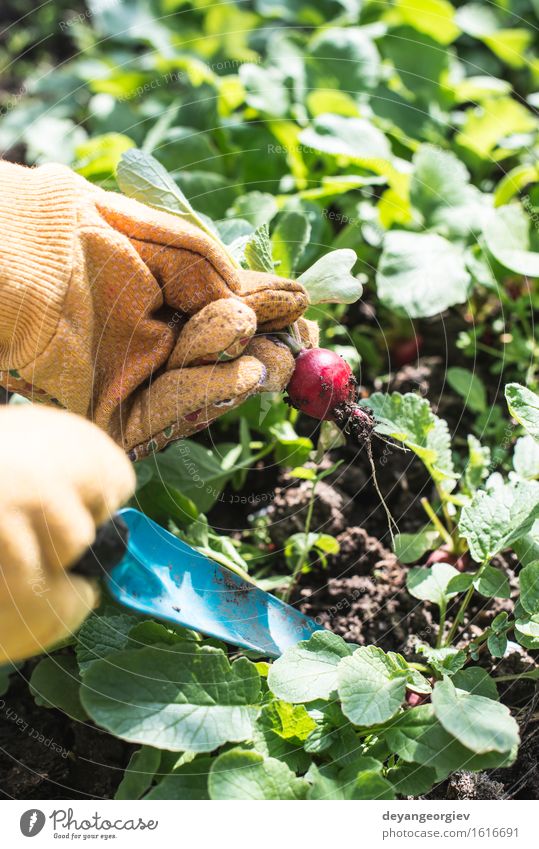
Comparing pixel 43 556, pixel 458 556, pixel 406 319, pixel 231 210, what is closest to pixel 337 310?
pixel 406 319

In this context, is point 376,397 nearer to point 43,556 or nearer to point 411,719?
point 411,719

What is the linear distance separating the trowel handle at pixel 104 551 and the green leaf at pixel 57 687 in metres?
0.28

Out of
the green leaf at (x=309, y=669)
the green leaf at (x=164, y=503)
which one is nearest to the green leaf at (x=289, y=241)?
the green leaf at (x=164, y=503)

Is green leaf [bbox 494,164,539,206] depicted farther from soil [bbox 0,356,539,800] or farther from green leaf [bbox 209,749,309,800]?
green leaf [bbox 209,749,309,800]

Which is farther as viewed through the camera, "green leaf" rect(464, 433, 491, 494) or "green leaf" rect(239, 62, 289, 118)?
"green leaf" rect(239, 62, 289, 118)

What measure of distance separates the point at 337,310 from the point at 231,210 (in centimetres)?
27

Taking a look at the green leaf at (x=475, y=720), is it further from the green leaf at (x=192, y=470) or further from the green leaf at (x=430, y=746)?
the green leaf at (x=192, y=470)

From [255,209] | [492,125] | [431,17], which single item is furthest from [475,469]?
[431,17]

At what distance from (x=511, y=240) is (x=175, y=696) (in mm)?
1014

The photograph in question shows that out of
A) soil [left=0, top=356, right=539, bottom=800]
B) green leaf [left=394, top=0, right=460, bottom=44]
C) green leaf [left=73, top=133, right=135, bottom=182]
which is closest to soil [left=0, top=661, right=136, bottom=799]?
soil [left=0, top=356, right=539, bottom=800]

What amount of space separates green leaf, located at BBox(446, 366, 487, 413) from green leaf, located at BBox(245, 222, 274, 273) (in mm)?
475

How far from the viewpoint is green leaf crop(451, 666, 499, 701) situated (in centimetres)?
102

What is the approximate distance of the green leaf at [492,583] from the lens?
1093mm

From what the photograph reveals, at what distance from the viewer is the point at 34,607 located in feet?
2.59
